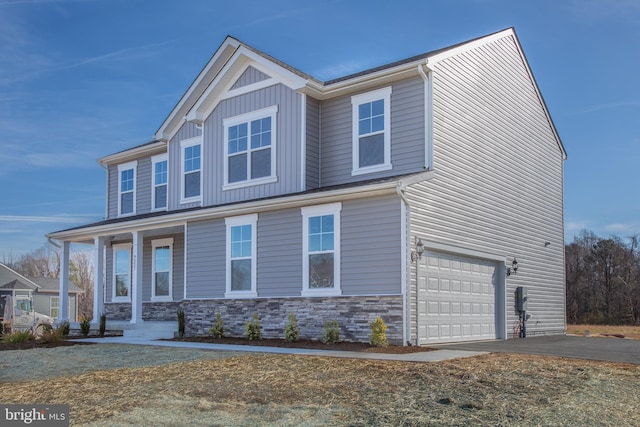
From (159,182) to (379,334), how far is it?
459 inches

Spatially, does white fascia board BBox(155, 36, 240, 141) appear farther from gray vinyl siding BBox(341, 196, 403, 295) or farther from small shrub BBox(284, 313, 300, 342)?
small shrub BBox(284, 313, 300, 342)

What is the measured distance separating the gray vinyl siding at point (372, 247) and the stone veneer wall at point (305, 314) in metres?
0.29

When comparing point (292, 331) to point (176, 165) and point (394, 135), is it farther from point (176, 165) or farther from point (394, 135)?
point (176, 165)

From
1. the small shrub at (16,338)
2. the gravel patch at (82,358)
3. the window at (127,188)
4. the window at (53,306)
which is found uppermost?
the window at (127,188)

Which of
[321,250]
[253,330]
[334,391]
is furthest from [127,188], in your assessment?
[334,391]

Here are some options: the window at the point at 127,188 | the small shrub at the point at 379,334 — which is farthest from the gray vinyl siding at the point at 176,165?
the small shrub at the point at 379,334

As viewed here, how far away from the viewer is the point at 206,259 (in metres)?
17.9

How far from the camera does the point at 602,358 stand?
12195mm

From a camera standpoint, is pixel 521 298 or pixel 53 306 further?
pixel 53 306

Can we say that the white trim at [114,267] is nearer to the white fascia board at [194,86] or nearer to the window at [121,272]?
the window at [121,272]

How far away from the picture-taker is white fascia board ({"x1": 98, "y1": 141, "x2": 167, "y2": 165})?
72.1 ft

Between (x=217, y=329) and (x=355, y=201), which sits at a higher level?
(x=355, y=201)

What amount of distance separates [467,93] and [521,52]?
482 cm

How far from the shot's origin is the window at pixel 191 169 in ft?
64.6
